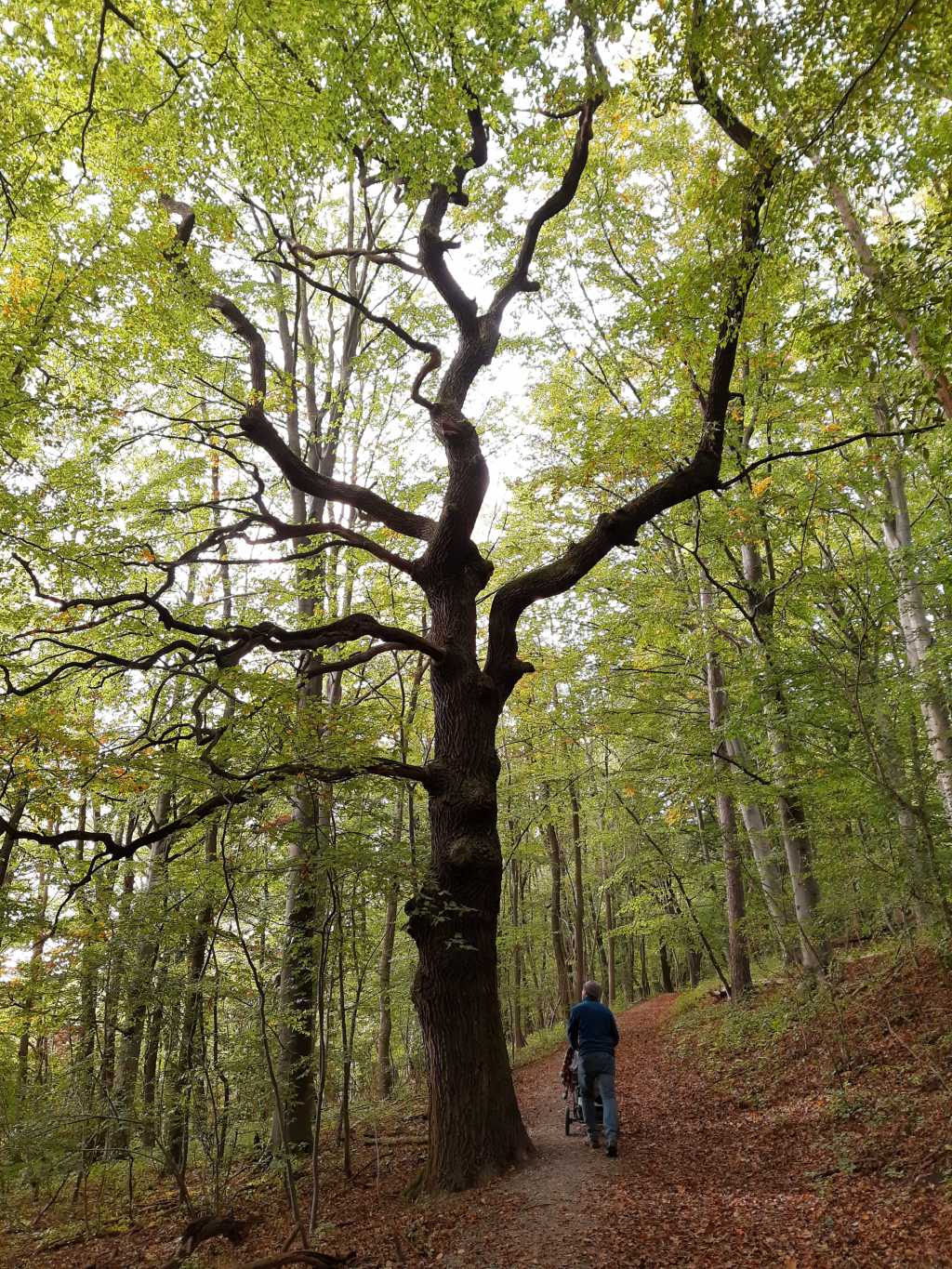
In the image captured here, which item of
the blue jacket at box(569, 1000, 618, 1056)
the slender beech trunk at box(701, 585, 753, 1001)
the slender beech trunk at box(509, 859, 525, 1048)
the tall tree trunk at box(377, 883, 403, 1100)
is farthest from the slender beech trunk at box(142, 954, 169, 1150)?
the slender beech trunk at box(509, 859, 525, 1048)

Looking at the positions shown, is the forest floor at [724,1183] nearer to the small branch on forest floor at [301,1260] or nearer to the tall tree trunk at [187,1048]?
the small branch on forest floor at [301,1260]

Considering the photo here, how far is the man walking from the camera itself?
6348 millimetres

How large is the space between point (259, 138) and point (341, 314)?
7264 millimetres

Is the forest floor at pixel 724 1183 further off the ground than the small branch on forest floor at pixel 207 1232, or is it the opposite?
the forest floor at pixel 724 1183

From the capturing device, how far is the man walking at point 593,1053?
6348 mm

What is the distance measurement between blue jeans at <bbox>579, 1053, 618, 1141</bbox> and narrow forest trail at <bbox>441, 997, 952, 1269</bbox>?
0.90 feet

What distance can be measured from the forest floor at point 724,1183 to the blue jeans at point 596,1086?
1.04ft

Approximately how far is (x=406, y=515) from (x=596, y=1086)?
20.0 feet

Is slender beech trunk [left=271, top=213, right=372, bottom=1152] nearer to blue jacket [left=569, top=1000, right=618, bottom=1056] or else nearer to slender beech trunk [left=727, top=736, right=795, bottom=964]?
blue jacket [left=569, top=1000, right=618, bottom=1056]

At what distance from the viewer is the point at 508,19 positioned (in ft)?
17.1

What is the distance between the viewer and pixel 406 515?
7.56m

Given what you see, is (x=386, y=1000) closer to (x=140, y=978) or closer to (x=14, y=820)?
(x=140, y=978)

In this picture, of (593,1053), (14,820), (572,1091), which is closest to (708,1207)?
(593,1053)

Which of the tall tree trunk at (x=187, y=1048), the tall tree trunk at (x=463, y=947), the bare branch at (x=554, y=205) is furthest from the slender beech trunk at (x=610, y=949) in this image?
the bare branch at (x=554, y=205)
